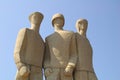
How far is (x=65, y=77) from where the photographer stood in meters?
7.96

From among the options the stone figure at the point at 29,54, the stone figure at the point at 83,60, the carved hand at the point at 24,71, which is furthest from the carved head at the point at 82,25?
the carved hand at the point at 24,71

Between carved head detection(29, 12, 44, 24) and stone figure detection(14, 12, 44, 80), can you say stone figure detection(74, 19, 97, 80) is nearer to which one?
stone figure detection(14, 12, 44, 80)

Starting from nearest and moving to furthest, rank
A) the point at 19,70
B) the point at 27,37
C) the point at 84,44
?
the point at 19,70
the point at 27,37
the point at 84,44

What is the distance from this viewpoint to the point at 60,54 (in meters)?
8.18

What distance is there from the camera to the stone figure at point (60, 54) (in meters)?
7.96

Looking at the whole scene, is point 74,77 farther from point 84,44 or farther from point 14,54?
point 14,54

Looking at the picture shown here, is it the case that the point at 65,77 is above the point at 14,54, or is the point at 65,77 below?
below

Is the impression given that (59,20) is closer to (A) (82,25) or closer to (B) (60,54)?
(A) (82,25)

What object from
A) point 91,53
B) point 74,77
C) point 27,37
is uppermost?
point 27,37

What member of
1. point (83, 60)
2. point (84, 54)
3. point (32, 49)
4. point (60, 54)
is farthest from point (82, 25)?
point (32, 49)

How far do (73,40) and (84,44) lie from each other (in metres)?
0.36

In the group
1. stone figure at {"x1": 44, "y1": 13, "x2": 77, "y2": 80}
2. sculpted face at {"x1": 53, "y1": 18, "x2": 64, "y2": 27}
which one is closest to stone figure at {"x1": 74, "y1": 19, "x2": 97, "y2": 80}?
stone figure at {"x1": 44, "y1": 13, "x2": 77, "y2": 80}

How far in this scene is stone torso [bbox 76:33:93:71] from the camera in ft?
27.2

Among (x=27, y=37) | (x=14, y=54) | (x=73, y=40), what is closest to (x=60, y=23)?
(x=73, y=40)
